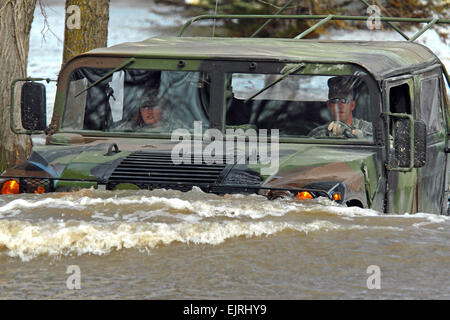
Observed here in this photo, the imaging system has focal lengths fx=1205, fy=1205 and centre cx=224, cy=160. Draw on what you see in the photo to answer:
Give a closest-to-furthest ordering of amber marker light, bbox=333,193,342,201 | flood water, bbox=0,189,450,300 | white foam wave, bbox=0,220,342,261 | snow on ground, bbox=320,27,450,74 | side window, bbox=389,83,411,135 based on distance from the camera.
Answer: flood water, bbox=0,189,450,300, white foam wave, bbox=0,220,342,261, amber marker light, bbox=333,193,342,201, side window, bbox=389,83,411,135, snow on ground, bbox=320,27,450,74

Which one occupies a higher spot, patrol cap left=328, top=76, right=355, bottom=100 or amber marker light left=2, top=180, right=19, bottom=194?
patrol cap left=328, top=76, right=355, bottom=100

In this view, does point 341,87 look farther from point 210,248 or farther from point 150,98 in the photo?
point 210,248

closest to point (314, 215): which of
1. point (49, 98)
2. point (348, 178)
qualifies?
point (348, 178)

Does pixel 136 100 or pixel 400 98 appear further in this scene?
pixel 400 98

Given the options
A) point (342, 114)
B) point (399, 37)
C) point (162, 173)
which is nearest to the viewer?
point (162, 173)

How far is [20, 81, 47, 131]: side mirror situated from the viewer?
895 centimetres

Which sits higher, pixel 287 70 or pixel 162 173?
pixel 287 70

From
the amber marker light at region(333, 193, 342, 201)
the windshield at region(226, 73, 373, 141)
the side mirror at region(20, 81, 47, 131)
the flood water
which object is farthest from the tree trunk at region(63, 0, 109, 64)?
the amber marker light at region(333, 193, 342, 201)

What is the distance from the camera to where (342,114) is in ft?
28.0

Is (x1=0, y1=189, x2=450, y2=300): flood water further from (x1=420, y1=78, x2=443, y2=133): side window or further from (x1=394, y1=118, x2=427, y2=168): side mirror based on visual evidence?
(x1=420, y1=78, x2=443, y2=133): side window

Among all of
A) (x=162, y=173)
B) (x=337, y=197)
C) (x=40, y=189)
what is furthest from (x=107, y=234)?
(x=337, y=197)

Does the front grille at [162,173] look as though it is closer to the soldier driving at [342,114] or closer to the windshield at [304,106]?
the windshield at [304,106]

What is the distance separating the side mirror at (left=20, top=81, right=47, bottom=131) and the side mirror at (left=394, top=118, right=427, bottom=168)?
264 cm

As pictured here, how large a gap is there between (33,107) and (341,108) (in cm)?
230
